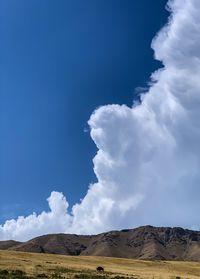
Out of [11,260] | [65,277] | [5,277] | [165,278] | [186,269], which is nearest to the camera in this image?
[5,277]

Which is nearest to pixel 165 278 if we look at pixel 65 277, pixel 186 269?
pixel 65 277

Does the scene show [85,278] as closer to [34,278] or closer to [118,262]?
[34,278]

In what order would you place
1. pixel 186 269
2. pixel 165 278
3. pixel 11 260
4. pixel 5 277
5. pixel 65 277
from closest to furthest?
pixel 5 277, pixel 65 277, pixel 165 278, pixel 11 260, pixel 186 269

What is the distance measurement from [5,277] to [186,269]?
5929cm

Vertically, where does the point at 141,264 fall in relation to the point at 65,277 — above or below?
above

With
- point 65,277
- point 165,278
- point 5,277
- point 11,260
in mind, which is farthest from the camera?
point 11,260

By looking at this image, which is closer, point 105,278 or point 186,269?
point 105,278

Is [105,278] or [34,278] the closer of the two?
[34,278]

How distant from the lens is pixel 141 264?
10162cm

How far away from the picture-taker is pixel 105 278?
5556cm

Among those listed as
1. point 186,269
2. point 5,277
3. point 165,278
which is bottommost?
point 5,277

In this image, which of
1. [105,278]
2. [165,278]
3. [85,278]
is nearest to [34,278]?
[85,278]

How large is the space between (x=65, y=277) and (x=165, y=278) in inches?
785

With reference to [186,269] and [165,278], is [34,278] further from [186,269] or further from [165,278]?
[186,269]
